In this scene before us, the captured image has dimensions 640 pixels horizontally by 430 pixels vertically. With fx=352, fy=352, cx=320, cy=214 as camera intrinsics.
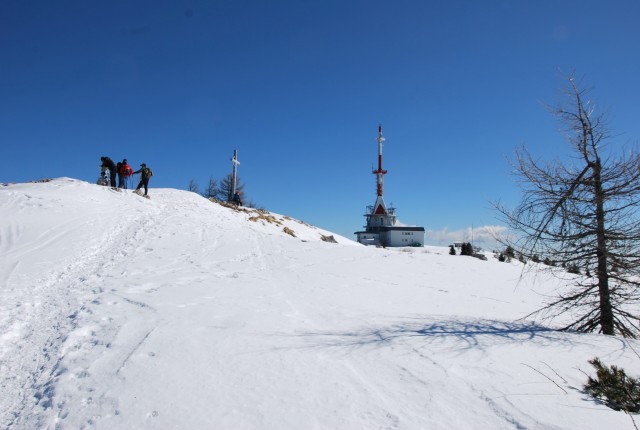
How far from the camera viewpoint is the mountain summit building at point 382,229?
5417 centimetres

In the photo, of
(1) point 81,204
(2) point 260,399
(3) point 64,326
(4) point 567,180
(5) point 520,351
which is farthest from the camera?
(1) point 81,204

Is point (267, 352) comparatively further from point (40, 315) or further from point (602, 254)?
point (602, 254)

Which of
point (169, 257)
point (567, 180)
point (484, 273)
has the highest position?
point (567, 180)

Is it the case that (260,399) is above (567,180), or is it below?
below

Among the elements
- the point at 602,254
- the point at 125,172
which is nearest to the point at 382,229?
the point at 125,172

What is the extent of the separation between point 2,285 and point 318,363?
6934 mm

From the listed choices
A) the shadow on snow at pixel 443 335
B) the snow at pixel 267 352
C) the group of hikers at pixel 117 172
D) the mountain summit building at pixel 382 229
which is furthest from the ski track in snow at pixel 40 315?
the mountain summit building at pixel 382 229

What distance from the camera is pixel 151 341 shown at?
4.34 metres

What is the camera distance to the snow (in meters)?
2.88

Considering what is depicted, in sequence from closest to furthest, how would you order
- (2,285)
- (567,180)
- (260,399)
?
1. (260,399)
2. (567,180)
3. (2,285)

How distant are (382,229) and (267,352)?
177 ft

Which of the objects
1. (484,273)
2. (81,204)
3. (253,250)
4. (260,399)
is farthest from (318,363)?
(81,204)

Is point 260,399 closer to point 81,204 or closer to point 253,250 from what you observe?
point 253,250

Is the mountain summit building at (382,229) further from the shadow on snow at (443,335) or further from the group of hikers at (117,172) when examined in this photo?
the shadow on snow at (443,335)
